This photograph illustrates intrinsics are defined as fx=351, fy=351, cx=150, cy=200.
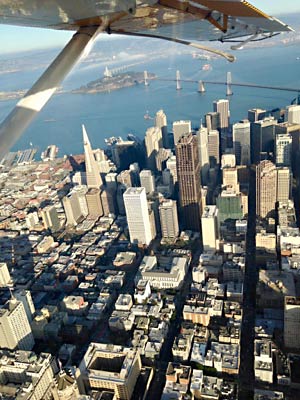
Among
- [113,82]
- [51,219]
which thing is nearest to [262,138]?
[51,219]

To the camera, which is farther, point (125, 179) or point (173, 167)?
point (173, 167)

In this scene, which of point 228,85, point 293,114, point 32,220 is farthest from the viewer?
point 228,85

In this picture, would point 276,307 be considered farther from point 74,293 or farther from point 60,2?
point 60,2

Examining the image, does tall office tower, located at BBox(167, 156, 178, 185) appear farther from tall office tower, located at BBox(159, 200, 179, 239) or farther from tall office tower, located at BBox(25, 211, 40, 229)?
tall office tower, located at BBox(25, 211, 40, 229)

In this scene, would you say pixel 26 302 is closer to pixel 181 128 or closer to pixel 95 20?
pixel 95 20

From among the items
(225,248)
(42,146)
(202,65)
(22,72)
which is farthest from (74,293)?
(202,65)

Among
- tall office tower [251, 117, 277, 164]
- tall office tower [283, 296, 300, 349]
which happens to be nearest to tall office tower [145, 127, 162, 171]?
tall office tower [251, 117, 277, 164]
